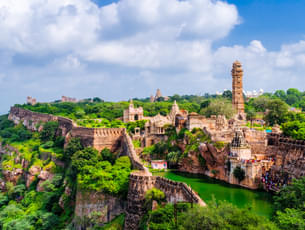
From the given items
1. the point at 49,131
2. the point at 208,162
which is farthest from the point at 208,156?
the point at 49,131

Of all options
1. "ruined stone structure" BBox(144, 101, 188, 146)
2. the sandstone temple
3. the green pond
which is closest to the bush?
the sandstone temple

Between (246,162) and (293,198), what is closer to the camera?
(293,198)

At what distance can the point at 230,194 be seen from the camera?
31406 millimetres

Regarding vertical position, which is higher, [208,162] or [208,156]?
[208,156]

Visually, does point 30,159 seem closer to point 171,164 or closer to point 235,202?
point 171,164

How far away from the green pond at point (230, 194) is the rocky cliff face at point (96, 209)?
26.2 ft

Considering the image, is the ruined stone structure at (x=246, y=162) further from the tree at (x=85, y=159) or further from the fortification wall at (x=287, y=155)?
the tree at (x=85, y=159)

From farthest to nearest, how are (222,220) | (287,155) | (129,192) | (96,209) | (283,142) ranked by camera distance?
(283,142), (287,155), (96,209), (129,192), (222,220)

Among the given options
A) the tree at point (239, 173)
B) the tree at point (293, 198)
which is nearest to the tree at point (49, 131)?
the tree at point (239, 173)

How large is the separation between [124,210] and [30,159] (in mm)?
26730

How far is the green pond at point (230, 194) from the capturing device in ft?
91.2

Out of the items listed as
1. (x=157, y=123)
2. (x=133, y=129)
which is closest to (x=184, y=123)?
(x=157, y=123)

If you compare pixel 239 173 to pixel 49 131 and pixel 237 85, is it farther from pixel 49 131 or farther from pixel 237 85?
pixel 237 85

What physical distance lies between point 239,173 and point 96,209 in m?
15.5
